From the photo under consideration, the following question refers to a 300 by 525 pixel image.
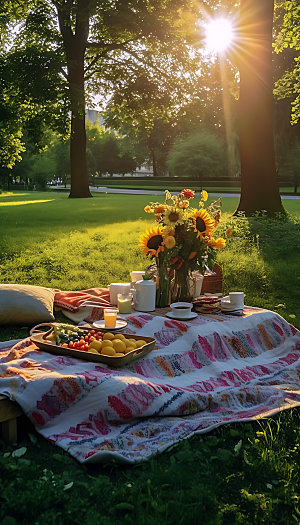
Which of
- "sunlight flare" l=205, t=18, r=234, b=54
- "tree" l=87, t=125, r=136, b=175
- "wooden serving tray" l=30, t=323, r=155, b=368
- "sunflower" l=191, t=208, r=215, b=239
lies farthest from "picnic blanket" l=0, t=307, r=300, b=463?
"tree" l=87, t=125, r=136, b=175

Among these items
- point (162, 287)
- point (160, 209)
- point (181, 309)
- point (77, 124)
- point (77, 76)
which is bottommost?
point (181, 309)

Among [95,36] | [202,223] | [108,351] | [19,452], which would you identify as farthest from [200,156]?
[19,452]

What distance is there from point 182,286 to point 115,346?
4.49 feet

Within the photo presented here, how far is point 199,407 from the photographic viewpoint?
393cm

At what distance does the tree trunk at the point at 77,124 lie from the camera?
23.1 m

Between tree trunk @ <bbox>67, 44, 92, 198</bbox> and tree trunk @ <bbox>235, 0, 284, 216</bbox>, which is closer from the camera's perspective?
tree trunk @ <bbox>235, 0, 284, 216</bbox>

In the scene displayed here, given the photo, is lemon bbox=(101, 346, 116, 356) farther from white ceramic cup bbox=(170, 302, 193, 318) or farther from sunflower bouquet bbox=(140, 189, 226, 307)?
sunflower bouquet bbox=(140, 189, 226, 307)

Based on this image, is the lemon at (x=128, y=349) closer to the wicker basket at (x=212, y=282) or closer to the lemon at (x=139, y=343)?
the lemon at (x=139, y=343)

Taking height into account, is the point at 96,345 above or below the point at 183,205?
below

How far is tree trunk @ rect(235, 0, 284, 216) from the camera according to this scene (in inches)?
562

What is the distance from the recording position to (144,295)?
5094 millimetres

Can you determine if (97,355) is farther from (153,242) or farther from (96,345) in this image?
(153,242)

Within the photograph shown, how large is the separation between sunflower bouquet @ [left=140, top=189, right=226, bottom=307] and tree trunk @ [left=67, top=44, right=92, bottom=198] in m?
19.1

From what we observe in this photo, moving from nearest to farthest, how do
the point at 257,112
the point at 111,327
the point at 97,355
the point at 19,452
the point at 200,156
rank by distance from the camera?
1. the point at 19,452
2. the point at 97,355
3. the point at 111,327
4. the point at 257,112
5. the point at 200,156
